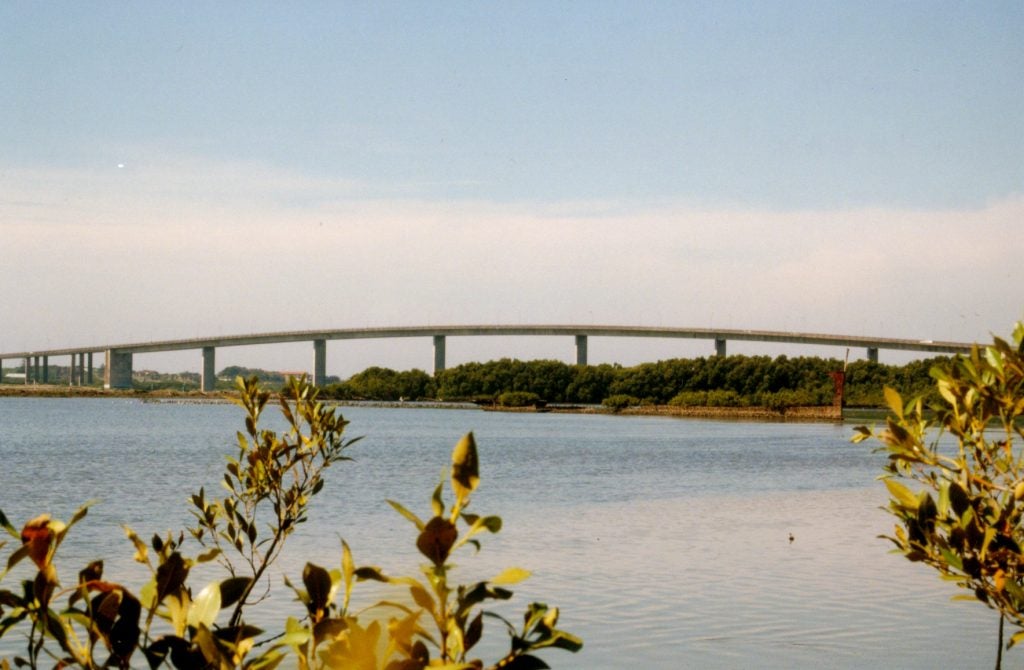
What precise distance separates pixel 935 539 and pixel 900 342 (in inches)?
4193

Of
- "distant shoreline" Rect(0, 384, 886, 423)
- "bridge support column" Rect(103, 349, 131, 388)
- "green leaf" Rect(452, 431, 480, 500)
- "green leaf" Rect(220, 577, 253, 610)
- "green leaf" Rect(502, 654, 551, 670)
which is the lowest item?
"distant shoreline" Rect(0, 384, 886, 423)

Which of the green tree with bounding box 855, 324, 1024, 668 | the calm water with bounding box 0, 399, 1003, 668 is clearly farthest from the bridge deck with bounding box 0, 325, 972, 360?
the green tree with bounding box 855, 324, 1024, 668

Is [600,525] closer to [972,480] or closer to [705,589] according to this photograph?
[705,589]

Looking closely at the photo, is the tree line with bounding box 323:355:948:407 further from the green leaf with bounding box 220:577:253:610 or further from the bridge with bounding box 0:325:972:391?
the green leaf with bounding box 220:577:253:610

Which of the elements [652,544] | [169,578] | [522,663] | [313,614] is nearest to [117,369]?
[652,544]

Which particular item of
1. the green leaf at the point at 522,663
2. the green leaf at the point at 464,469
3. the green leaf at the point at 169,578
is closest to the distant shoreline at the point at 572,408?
the green leaf at the point at 169,578

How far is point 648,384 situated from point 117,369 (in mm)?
54517

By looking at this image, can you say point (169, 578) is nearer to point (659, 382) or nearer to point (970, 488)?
point (970, 488)

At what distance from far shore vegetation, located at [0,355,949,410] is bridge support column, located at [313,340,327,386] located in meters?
1.66

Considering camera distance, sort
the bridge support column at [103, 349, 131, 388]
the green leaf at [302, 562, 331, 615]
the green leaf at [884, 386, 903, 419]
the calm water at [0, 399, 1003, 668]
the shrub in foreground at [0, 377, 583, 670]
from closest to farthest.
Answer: the shrub in foreground at [0, 377, 583, 670] < the green leaf at [302, 562, 331, 615] < the green leaf at [884, 386, 903, 419] < the calm water at [0, 399, 1003, 668] < the bridge support column at [103, 349, 131, 388]

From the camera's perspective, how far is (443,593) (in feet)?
7.24

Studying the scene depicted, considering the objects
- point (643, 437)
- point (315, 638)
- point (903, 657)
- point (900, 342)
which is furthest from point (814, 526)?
point (900, 342)

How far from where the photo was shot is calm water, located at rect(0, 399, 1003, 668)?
1084 cm

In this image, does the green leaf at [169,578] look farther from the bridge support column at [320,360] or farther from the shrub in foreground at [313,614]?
the bridge support column at [320,360]
